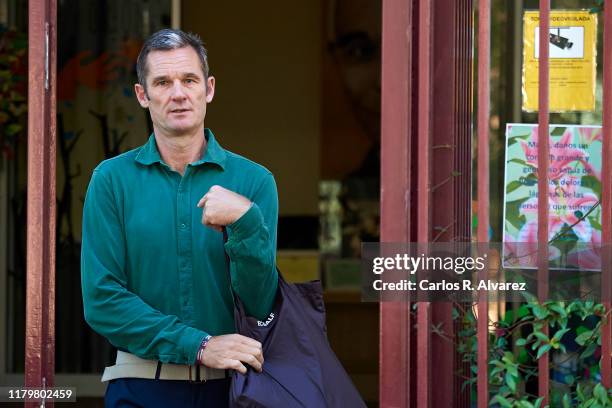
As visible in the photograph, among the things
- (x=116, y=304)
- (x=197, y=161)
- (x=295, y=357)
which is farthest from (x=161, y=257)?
(x=295, y=357)

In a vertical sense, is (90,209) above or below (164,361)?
above

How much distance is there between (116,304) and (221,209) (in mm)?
468

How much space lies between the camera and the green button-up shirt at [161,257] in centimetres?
297

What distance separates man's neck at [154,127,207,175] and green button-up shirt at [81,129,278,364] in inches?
1.0

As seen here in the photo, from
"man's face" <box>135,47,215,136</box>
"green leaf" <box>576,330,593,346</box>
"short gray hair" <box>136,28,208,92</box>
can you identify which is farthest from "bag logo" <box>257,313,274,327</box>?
"green leaf" <box>576,330,593,346</box>

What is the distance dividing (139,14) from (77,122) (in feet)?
2.69

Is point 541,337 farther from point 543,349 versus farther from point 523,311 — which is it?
point 523,311

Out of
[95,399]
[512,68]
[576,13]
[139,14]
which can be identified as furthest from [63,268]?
[576,13]

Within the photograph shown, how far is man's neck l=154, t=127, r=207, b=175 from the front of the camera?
10.4 ft

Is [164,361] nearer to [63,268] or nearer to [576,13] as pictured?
[576,13]

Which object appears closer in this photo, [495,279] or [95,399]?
[495,279]

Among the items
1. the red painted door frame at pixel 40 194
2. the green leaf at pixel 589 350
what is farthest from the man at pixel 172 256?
the green leaf at pixel 589 350

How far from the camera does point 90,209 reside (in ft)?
10.2

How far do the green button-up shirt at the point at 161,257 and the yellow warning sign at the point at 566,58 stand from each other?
114cm
